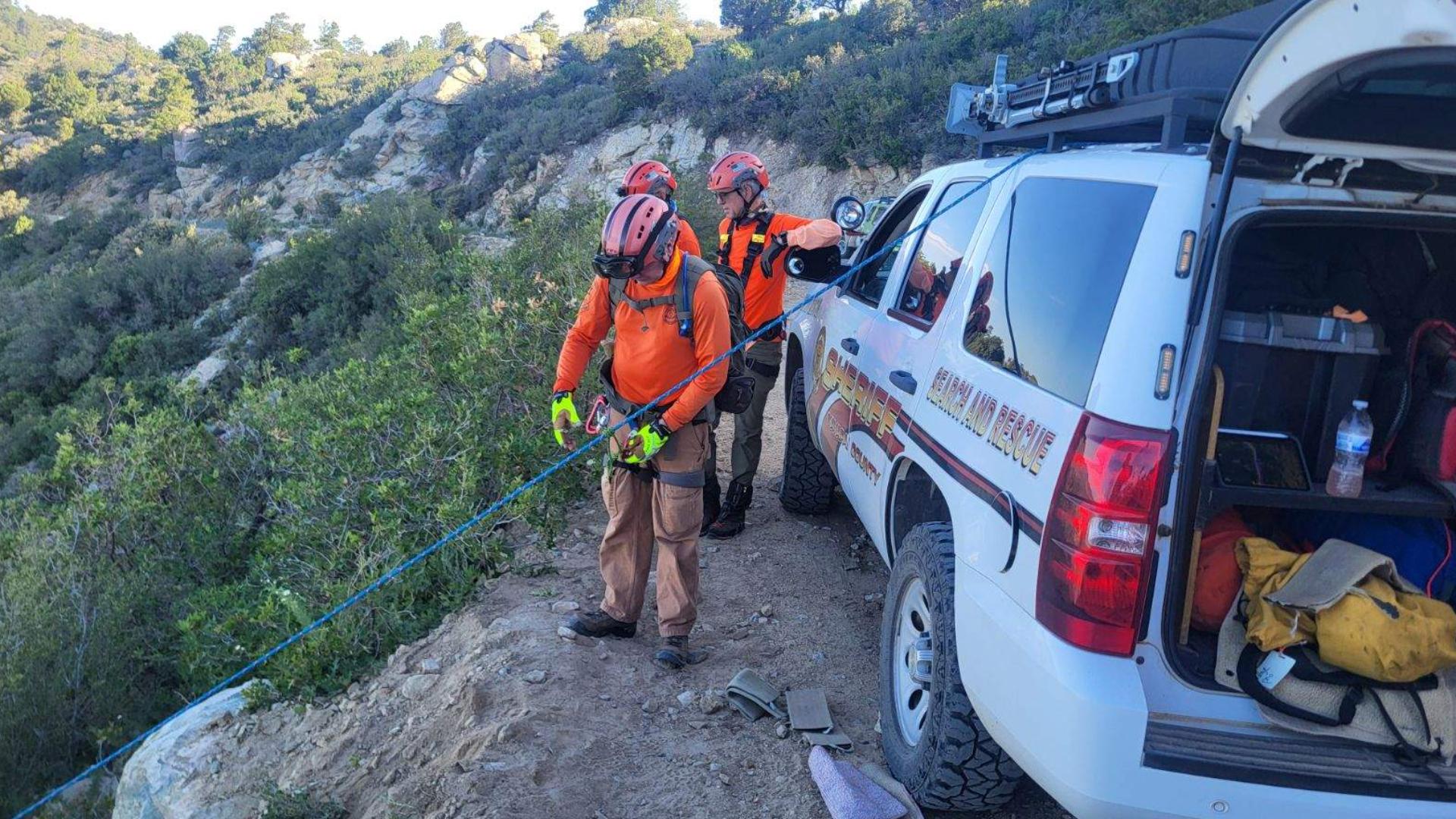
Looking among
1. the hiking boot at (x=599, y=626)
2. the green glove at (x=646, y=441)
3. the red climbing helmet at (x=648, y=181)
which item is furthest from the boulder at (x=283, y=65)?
Result: the green glove at (x=646, y=441)

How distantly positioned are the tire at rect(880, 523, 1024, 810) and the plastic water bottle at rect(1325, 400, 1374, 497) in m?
1.00

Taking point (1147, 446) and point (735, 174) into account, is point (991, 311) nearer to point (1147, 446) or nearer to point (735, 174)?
point (1147, 446)

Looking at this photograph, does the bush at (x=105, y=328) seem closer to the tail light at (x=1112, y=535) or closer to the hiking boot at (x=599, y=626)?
the hiking boot at (x=599, y=626)

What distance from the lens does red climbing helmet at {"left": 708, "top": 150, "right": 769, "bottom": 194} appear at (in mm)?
5059

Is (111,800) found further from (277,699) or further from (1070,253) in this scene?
(1070,253)

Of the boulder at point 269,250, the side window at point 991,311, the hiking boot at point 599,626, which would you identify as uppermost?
the side window at point 991,311

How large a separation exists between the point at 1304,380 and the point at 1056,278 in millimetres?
766

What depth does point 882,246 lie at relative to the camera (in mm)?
4645

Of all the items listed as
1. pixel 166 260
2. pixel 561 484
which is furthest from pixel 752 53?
pixel 561 484

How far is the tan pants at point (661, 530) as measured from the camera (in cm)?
391

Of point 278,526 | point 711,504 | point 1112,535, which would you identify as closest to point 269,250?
point 278,526

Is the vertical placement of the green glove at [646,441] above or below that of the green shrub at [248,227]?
above

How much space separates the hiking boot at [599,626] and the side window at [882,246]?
5.91 ft

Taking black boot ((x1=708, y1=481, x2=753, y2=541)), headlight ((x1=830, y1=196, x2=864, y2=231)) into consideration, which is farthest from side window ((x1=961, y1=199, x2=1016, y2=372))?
black boot ((x1=708, y1=481, x2=753, y2=541))
